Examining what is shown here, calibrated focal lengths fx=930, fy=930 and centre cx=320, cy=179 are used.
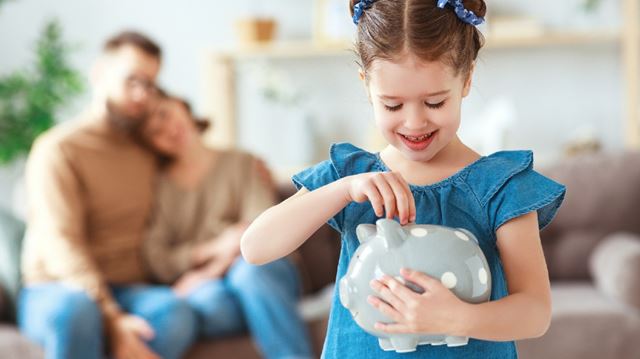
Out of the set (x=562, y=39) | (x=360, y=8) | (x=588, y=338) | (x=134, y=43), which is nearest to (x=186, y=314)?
(x=134, y=43)

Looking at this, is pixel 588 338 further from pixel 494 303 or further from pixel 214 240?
pixel 494 303

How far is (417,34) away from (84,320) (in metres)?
1.85

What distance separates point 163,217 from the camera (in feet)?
10.1

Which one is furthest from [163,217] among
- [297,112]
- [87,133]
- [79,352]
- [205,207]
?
[297,112]

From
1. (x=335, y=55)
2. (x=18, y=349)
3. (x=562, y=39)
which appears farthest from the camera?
(x=335, y=55)

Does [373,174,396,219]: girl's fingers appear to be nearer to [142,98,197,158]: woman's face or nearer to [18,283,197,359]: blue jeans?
[18,283,197,359]: blue jeans

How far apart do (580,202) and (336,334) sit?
2372 mm

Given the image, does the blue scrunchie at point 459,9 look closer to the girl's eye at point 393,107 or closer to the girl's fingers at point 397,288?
the girl's eye at point 393,107

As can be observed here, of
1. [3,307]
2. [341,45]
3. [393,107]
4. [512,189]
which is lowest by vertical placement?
[3,307]

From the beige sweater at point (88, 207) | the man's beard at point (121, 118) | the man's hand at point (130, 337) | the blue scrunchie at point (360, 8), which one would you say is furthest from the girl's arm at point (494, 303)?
the man's beard at point (121, 118)

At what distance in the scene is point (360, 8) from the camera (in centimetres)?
118

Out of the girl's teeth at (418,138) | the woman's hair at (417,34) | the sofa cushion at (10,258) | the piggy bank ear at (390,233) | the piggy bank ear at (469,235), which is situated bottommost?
the sofa cushion at (10,258)

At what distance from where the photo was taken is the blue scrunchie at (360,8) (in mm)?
1169

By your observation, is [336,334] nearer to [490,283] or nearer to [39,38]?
[490,283]
